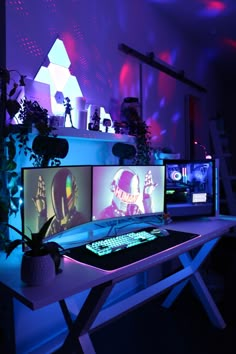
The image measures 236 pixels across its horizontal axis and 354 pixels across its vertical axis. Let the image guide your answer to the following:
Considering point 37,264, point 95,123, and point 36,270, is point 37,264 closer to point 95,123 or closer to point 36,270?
point 36,270

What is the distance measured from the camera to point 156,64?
114 inches

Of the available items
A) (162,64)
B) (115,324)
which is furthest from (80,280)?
(162,64)

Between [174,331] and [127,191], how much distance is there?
103 centimetres

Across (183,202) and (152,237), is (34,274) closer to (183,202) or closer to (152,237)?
(152,237)

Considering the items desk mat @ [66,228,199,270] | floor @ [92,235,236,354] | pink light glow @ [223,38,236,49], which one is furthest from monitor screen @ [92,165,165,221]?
pink light glow @ [223,38,236,49]

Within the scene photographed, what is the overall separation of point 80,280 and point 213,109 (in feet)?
13.9

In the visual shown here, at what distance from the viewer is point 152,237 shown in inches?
68.5

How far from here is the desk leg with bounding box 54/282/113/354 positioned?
1.27 meters

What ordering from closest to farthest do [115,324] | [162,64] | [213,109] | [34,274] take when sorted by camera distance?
[34,274] < [115,324] < [162,64] < [213,109]

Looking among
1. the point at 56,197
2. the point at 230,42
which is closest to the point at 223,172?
the point at 230,42

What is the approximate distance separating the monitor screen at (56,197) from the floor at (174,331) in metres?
0.87

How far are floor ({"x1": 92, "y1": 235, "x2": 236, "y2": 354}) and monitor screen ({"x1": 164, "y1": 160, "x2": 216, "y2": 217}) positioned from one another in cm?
77

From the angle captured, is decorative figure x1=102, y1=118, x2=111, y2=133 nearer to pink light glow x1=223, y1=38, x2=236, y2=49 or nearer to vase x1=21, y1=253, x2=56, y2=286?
vase x1=21, y1=253, x2=56, y2=286

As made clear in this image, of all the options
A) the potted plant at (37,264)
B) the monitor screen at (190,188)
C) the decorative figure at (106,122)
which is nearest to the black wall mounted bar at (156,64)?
the decorative figure at (106,122)
